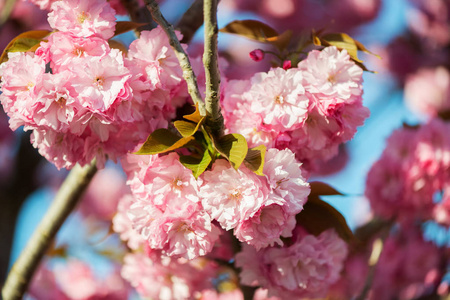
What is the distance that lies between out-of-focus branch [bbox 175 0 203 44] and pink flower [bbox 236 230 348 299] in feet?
1.58

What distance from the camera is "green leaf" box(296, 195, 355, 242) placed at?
1015 millimetres

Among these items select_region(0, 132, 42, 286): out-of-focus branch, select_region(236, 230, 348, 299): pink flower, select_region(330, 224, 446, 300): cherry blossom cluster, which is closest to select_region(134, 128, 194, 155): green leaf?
select_region(236, 230, 348, 299): pink flower

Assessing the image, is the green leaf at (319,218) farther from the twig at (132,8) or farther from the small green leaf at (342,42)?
the twig at (132,8)

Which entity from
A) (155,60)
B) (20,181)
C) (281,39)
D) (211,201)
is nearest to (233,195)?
(211,201)

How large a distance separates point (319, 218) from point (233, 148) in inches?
12.4

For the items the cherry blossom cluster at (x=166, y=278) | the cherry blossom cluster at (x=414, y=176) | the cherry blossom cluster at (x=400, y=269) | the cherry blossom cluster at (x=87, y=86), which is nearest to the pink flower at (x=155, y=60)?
the cherry blossom cluster at (x=87, y=86)

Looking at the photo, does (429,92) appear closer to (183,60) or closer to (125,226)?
(125,226)

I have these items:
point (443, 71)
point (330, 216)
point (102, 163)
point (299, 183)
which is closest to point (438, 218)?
point (330, 216)

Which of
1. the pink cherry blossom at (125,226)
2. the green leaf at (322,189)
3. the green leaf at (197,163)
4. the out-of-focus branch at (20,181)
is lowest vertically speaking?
the out-of-focus branch at (20,181)

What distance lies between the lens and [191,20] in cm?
119

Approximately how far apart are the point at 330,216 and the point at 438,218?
75 cm

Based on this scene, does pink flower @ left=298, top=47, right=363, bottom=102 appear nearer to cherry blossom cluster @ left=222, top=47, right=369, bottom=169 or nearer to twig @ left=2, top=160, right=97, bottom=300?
cherry blossom cluster @ left=222, top=47, right=369, bottom=169

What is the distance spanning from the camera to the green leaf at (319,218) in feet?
3.33

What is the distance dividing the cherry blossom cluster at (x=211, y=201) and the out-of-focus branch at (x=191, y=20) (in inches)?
15.9
